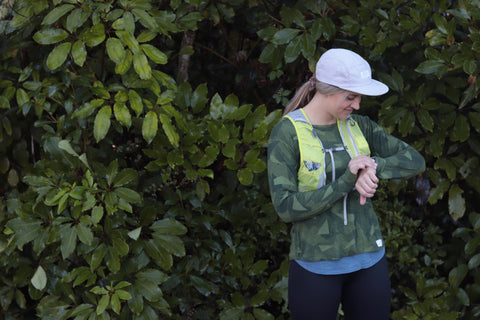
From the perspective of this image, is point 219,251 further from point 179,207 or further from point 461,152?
point 461,152

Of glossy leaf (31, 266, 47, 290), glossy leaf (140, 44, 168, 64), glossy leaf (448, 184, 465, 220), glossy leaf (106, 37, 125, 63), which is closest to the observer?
glossy leaf (106, 37, 125, 63)

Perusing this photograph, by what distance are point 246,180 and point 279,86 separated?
78 cm

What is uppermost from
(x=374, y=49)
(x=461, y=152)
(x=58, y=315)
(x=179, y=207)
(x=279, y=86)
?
(x=374, y=49)

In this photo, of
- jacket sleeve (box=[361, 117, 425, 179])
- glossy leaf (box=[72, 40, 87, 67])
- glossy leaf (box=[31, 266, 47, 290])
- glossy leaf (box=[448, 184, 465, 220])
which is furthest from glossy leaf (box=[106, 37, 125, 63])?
glossy leaf (box=[448, 184, 465, 220])

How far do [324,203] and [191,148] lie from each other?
1003 millimetres

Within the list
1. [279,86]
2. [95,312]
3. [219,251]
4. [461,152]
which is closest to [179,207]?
[219,251]

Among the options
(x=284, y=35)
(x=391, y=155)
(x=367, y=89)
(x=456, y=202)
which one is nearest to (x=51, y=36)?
(x=284, y=35)

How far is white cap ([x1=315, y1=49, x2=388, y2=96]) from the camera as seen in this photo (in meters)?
1.93

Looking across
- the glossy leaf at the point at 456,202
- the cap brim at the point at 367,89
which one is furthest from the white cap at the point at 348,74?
the glossy leaf at the point at 456,202

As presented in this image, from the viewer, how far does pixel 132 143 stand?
121 inches

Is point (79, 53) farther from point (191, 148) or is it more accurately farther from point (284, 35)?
point (284, 35)

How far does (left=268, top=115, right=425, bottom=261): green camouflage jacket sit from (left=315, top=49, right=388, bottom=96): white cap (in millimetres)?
179

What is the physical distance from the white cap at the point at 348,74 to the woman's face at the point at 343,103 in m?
0.04

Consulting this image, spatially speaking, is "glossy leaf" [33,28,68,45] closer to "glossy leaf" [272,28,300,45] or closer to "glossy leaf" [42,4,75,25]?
"glossy leaf" [42,4,75,25]
